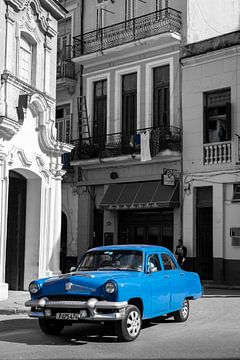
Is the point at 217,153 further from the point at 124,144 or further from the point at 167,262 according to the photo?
the point at 167,262

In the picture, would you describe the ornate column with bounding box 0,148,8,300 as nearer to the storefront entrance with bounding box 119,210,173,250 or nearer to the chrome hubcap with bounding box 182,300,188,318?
the chrome hubcap with bounding box 182,300,188,318

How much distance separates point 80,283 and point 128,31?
63.5ft

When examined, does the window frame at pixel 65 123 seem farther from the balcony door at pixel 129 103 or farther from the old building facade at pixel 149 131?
the balcony door at pixel 129 103

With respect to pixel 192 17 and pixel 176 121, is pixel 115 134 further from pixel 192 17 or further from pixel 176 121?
pixel 192 17

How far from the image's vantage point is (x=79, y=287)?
1022cm

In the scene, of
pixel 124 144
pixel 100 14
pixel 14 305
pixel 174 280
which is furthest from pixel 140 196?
pixel 174 280

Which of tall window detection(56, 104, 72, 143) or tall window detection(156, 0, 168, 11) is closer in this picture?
tall window detection(156, 0, 168, 11)

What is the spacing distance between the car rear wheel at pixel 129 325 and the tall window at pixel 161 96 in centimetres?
1692

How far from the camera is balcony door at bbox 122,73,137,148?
27781 mm

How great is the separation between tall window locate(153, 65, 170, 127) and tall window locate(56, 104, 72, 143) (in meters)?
5.00

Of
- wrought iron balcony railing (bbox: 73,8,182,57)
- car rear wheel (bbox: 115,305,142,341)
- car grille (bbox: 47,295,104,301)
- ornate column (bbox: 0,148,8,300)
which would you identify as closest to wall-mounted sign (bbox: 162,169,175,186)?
wrought iron balcony railing (bbox: 73,8,182,57)

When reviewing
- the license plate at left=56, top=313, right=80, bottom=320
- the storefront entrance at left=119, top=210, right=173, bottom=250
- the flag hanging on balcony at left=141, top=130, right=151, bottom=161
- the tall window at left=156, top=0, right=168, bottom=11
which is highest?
the tall window at left=156, top=0, right=168, bottom=11

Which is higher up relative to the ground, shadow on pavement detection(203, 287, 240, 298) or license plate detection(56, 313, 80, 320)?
license plate detection(56, 313, 80, 320)

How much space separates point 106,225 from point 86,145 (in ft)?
12.6
